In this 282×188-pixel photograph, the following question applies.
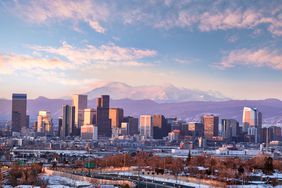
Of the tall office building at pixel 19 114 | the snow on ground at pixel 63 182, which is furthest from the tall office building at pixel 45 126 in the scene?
the snow on ground at pixel 63 182

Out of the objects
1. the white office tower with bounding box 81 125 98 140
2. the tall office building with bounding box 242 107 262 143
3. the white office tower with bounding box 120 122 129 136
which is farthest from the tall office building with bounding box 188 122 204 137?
the white office tower with bounding box 81 125 98 140

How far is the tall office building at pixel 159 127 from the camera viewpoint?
166m

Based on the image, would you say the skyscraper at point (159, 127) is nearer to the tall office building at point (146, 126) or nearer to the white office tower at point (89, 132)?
the tall office building at point (146, 126)

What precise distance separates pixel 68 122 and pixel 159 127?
2812cm

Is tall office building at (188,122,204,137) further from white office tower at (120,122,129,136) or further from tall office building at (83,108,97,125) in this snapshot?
tall office building at (83,108,97,125)

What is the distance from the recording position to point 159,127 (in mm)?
170750

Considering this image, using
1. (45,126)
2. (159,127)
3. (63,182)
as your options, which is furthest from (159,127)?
(63,182)

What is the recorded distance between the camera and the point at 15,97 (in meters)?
190

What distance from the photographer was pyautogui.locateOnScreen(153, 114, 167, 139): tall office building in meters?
166

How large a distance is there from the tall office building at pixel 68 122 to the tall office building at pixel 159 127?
82.8 ft

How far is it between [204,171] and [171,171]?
2.69 metres

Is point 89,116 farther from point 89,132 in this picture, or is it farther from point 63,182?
point 63,182

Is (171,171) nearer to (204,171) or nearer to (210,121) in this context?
(204,171)

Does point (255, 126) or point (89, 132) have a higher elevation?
point (255, 126)
